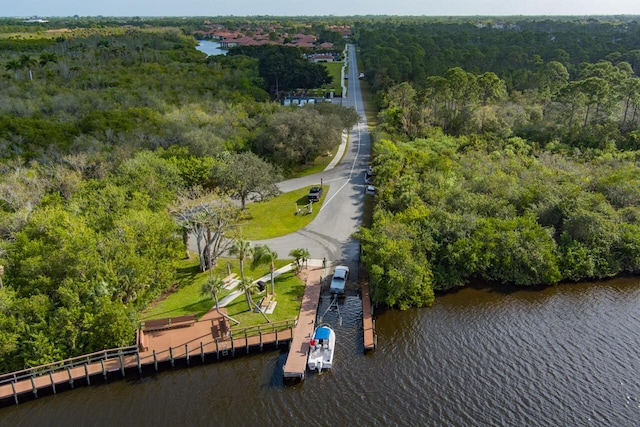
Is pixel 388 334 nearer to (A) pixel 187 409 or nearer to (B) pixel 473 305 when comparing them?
(B) pixel 473 305

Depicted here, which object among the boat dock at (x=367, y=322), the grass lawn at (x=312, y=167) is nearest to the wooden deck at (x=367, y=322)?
the boat dock at (x=367, y=322)

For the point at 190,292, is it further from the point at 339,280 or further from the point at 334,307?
the point at 339,280

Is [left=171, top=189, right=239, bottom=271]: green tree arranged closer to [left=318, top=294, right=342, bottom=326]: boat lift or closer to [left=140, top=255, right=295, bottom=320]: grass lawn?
[left=140, top=255, right=295, bottom=320]: grass lawn

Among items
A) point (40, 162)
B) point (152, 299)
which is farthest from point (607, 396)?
point (40, 162)

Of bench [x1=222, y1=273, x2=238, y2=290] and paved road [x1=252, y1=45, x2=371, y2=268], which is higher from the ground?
paved road [x1=252, y1=45, x2=371, y2=268]

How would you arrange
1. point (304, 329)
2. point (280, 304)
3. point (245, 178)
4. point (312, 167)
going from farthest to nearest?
point (312, 167), point (245, 178), point (280, 304), point (304, 329)

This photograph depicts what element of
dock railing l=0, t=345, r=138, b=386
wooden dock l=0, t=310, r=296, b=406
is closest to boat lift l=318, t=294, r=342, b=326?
wooden dock l=0, t=310, r=296, b=406

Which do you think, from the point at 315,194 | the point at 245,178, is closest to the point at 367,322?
the point at 245,178
